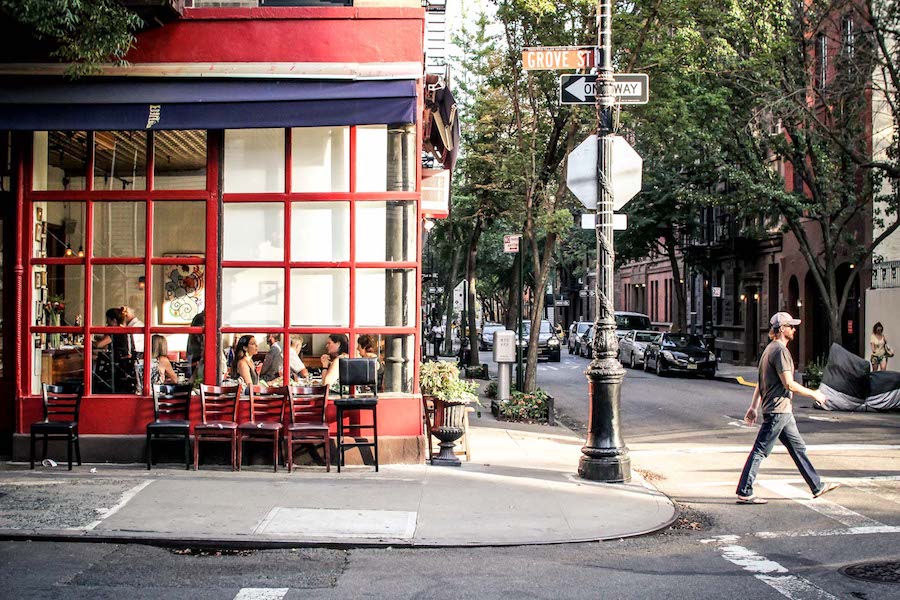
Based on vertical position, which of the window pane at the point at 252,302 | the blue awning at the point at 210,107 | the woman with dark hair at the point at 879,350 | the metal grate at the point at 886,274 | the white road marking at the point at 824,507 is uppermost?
the blue awning at the point at 210,107

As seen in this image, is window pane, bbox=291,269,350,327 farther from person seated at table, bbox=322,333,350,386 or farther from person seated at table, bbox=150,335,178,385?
person seated at table, bbox=150,335,178,385

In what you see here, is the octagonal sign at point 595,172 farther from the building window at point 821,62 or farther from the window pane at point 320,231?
A: the building window at point 821,62

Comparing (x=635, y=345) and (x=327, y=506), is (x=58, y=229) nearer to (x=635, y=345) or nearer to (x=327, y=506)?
(x=327, y=506)

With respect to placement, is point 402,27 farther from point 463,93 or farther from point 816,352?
point 816,352

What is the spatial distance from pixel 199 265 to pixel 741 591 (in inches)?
292

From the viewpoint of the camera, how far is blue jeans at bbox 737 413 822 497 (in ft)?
32.4

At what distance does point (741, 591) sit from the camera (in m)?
6.57

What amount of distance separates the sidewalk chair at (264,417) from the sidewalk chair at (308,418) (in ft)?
0.44

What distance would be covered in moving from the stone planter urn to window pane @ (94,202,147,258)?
4.09 metres

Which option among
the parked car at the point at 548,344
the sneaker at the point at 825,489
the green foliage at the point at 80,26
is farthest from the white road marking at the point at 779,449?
the parked car at the point at 548,344

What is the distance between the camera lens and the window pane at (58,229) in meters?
11.6

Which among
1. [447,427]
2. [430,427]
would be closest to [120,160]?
[430,427]

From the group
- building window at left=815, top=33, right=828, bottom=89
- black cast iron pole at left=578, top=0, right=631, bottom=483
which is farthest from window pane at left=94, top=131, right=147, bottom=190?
building window at left=815, top=33, right=828, bottom=89

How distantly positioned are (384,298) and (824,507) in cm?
534
